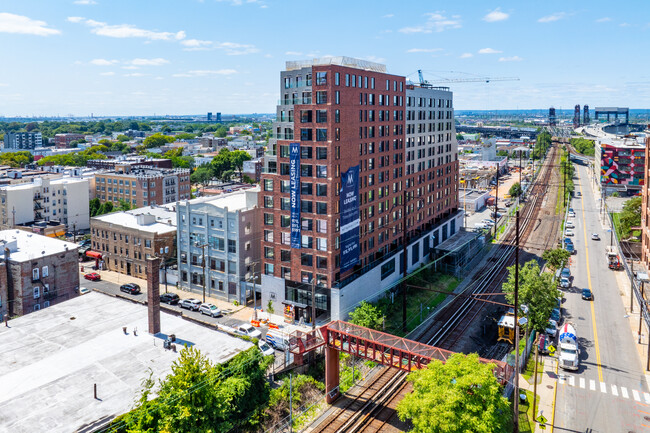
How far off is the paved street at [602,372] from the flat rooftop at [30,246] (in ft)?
206

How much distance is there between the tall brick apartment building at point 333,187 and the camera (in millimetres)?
62656

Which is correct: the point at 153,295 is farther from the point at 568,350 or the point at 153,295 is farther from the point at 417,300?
the point at 568,350

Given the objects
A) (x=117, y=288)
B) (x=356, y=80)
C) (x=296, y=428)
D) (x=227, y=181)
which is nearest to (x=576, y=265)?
(x=356, y=80)

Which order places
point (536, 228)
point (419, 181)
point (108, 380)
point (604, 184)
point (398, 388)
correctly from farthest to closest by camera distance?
1. point (604, 184)
2. point (536, 228)
3. point (419, 181)
4. point (398, 388)
5. point (108, 380)

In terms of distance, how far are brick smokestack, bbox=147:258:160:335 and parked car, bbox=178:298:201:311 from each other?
→ 833 inches

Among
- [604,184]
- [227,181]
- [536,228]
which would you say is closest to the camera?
[536,228]

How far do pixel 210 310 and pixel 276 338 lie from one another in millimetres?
14232

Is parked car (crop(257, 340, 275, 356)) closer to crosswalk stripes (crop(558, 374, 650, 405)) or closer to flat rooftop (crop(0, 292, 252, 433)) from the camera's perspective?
flat rooftop (crop(0, 292, 252, 433))

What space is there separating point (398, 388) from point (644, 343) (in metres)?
31.1

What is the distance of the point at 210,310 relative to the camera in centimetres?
6862

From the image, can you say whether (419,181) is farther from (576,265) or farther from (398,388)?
(398,388)

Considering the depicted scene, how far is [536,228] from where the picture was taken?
399 feet

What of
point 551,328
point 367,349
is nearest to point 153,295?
point 367,349

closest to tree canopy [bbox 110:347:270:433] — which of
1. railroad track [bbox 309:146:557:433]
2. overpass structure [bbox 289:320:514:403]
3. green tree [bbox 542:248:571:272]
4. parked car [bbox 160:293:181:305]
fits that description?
overpass structure [bbox 289:320:514:403]
